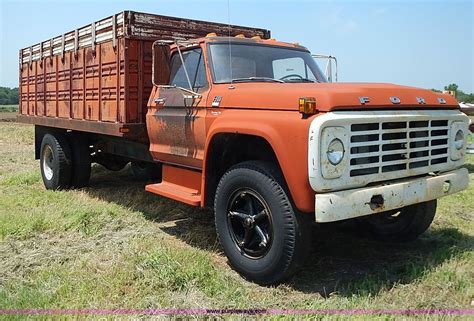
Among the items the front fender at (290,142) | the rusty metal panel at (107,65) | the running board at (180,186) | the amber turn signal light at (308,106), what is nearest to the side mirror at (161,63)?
the rusty metal panel at (107,65)

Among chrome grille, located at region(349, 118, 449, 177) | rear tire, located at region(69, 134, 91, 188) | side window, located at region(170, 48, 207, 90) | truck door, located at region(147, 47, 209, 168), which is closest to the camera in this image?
chrome grille, located at region(349, 118, 449, 177)

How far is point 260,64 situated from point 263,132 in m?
1.46

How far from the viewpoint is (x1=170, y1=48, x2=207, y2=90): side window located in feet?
16.1

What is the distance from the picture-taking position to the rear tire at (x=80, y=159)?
7.74 metres

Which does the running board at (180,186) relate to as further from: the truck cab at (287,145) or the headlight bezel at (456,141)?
the headlight bezel at (456,141)

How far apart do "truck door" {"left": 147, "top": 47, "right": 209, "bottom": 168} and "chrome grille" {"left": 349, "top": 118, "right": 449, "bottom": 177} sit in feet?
5.35

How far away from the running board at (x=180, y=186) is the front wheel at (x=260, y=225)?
0.55 m

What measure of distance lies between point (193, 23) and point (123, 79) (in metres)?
1.33

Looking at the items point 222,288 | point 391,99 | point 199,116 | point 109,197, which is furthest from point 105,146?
point 391,99

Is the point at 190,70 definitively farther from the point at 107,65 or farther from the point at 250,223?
the point at 250,223

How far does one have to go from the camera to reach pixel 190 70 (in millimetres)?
5062

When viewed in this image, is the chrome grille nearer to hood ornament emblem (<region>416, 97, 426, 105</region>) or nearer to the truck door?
hood ornament emblem (<region>416, 97, 426, 105</region>)

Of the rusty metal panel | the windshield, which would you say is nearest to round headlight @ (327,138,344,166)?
the windshield

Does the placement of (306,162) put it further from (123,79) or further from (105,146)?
(105,146)
